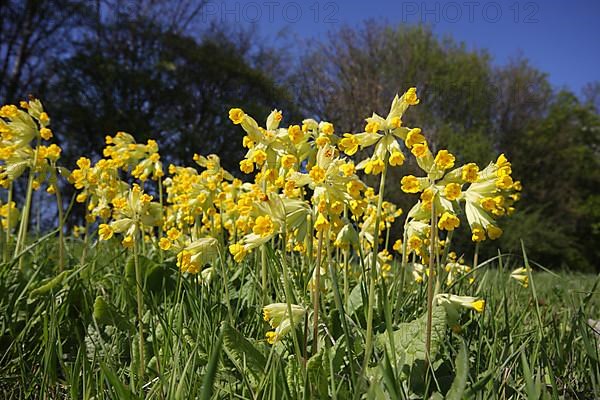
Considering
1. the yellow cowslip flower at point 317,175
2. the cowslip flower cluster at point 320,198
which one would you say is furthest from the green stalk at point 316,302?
the yellow cowslip flower at point 317,175

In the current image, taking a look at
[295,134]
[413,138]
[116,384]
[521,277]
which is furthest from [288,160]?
[521,277]

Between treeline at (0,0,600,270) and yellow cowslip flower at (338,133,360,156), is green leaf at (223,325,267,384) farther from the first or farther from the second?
treeline at (0,0,600,270)

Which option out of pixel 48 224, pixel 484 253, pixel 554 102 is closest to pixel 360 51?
pixel 484 253

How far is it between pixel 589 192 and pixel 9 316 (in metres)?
24.3

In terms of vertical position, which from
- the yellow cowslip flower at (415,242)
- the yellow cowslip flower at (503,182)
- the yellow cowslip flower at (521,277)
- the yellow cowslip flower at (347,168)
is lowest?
the yellow cowslip flower at (521,277)

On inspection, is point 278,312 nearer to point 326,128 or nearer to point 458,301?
point 458,301

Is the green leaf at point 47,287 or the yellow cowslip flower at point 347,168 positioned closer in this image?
the yellow cowslip flower at point 347,168

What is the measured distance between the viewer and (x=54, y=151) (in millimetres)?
2592

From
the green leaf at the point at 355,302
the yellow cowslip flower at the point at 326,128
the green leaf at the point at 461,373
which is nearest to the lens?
the green leaf at the point at 461,373

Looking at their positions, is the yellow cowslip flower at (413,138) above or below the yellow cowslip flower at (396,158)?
above

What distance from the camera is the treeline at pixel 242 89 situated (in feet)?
49.1

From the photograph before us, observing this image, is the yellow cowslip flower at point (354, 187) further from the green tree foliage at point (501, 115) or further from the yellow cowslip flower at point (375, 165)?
the green tree foliage at point (501, 115)

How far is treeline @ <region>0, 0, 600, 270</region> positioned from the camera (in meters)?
15.0

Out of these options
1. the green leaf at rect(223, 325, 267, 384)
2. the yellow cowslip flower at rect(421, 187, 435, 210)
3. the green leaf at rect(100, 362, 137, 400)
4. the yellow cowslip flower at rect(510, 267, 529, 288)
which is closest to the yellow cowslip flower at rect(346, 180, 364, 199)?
the yellow cowslip flower at rect(421, 187, 435, 210)
